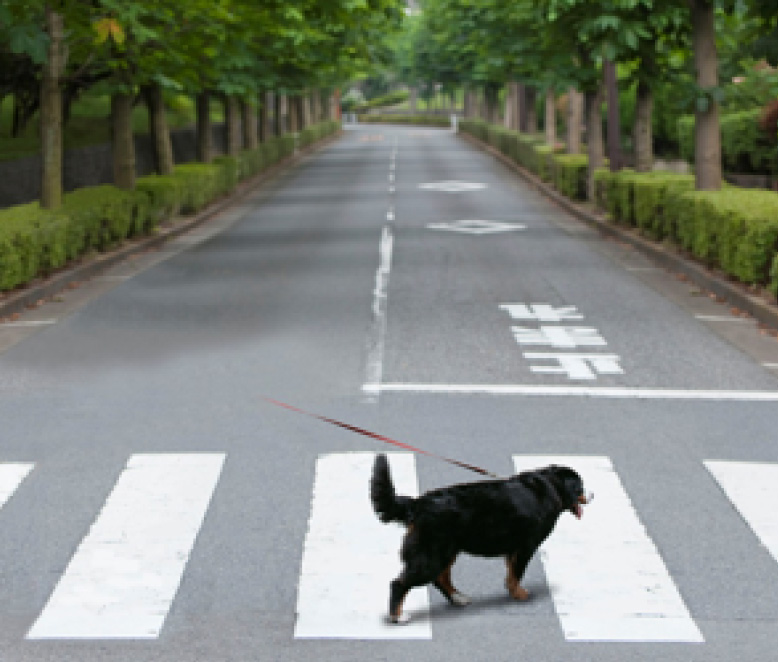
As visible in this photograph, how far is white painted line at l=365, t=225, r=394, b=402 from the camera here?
456 inches

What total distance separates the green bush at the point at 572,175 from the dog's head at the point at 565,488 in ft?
91.8

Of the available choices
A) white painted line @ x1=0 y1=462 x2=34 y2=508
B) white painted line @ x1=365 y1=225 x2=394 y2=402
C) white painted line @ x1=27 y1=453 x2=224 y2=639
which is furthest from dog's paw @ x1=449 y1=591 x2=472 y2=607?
white painted line @ x1=365 y1=225 x2=394 y2=402

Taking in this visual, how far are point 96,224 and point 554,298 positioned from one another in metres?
8.71

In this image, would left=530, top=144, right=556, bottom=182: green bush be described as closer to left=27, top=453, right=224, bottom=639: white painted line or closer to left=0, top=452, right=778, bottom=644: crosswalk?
left=0, top=452, right=778, bottom=644: crosswalk

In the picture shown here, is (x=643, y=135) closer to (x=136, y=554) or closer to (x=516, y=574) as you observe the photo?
(x=136, y=554)

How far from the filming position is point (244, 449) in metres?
8.94

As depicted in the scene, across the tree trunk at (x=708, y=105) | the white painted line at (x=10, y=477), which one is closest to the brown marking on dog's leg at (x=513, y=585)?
the white painted line at (x=10, y=477)

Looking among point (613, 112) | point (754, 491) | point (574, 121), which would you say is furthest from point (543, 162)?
point (754, 491)

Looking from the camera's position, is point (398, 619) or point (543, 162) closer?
point (398, 619)

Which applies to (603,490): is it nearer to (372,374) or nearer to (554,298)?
(372,374)

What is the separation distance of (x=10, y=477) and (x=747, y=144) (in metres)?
30.1

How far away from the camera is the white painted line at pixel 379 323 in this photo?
11.6 metres

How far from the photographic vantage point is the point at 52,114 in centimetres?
2117

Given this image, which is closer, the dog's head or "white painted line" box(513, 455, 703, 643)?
"white painted line" box(513, 455, 703, 643)
